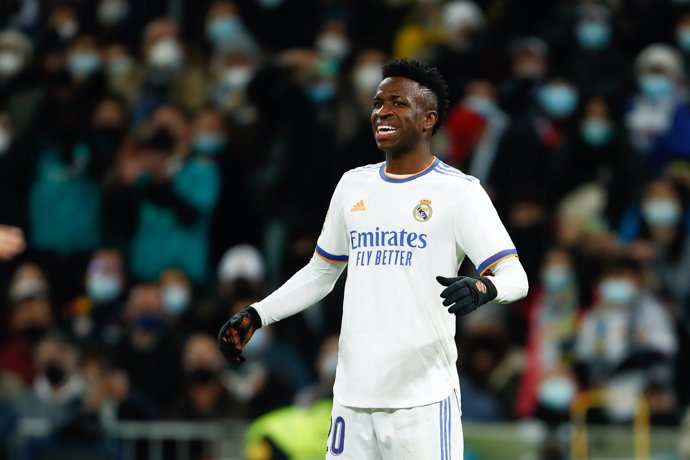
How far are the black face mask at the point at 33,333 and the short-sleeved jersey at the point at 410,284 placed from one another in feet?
25.5

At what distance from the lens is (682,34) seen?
15.3 metres

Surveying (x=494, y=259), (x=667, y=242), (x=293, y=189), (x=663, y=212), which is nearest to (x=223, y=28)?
(x=293, y=189)

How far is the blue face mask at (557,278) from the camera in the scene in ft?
42.2

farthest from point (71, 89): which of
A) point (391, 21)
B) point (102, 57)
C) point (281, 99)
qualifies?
point (391, 21)

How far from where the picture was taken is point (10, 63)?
16.5m

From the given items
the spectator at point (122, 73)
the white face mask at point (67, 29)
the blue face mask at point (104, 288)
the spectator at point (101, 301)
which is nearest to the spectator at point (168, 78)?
the spectator at point (122, 73)

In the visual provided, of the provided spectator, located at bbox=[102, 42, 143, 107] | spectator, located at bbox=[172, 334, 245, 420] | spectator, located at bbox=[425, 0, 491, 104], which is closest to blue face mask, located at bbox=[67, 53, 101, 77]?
spectator, located at bbox=[102, 42, 143, 107]

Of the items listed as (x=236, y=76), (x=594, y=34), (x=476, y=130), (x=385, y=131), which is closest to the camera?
(x=385, y=131)

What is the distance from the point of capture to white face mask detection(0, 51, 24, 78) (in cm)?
1644

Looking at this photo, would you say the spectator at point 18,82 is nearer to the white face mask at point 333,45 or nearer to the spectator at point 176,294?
the spectator at point 176,294

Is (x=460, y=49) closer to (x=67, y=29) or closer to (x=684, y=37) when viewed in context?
(x=684, y=37)

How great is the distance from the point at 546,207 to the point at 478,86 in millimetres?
1566

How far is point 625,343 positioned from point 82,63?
24.0 feet

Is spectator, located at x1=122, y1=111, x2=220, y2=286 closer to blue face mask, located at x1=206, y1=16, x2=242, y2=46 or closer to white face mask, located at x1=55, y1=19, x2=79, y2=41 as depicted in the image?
blue face mask, located at x1=206, y1=16, x2=242, y2=46
